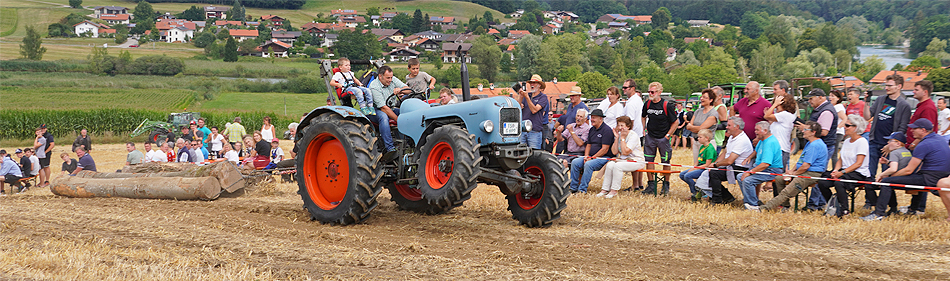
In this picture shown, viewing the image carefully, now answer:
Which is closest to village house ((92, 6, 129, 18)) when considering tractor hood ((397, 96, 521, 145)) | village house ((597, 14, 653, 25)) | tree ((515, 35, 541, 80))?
tree ((515, 35, 541, 80))

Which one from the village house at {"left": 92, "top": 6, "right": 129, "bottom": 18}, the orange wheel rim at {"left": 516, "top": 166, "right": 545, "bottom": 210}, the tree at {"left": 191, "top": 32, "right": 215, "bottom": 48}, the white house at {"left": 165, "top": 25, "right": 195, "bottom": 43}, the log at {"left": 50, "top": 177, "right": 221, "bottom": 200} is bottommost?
the log at {"left": 50, "top": 177, "right": 221, "bottom": 200}

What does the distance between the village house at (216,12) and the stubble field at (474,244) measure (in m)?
149

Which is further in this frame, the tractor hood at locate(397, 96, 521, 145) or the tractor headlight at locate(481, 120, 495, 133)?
the tractor hood at locate(397, 96, 521, 145)

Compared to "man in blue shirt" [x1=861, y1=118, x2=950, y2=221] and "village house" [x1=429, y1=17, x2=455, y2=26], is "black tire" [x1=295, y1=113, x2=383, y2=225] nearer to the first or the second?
"man in blue shirt" [x1=861, y1=118, x2=950, y2=221]

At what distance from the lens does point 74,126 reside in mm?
34062

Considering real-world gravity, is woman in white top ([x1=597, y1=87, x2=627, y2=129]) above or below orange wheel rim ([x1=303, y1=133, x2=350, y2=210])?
above

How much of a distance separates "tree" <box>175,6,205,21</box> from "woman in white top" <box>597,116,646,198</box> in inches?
5643

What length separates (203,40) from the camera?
11231 cm

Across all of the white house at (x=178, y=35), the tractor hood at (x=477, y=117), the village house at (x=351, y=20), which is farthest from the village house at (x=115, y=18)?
the tractor hood at (x=477, y=117)

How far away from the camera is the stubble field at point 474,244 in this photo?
17.4 feet

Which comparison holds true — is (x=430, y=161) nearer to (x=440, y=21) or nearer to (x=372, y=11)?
(x=440, y=21)

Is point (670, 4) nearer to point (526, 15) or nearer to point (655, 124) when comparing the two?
point (526, 15)

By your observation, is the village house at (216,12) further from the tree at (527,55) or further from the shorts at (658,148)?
the shorts at (658,148)

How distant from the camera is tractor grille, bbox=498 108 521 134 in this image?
21.4 ft
